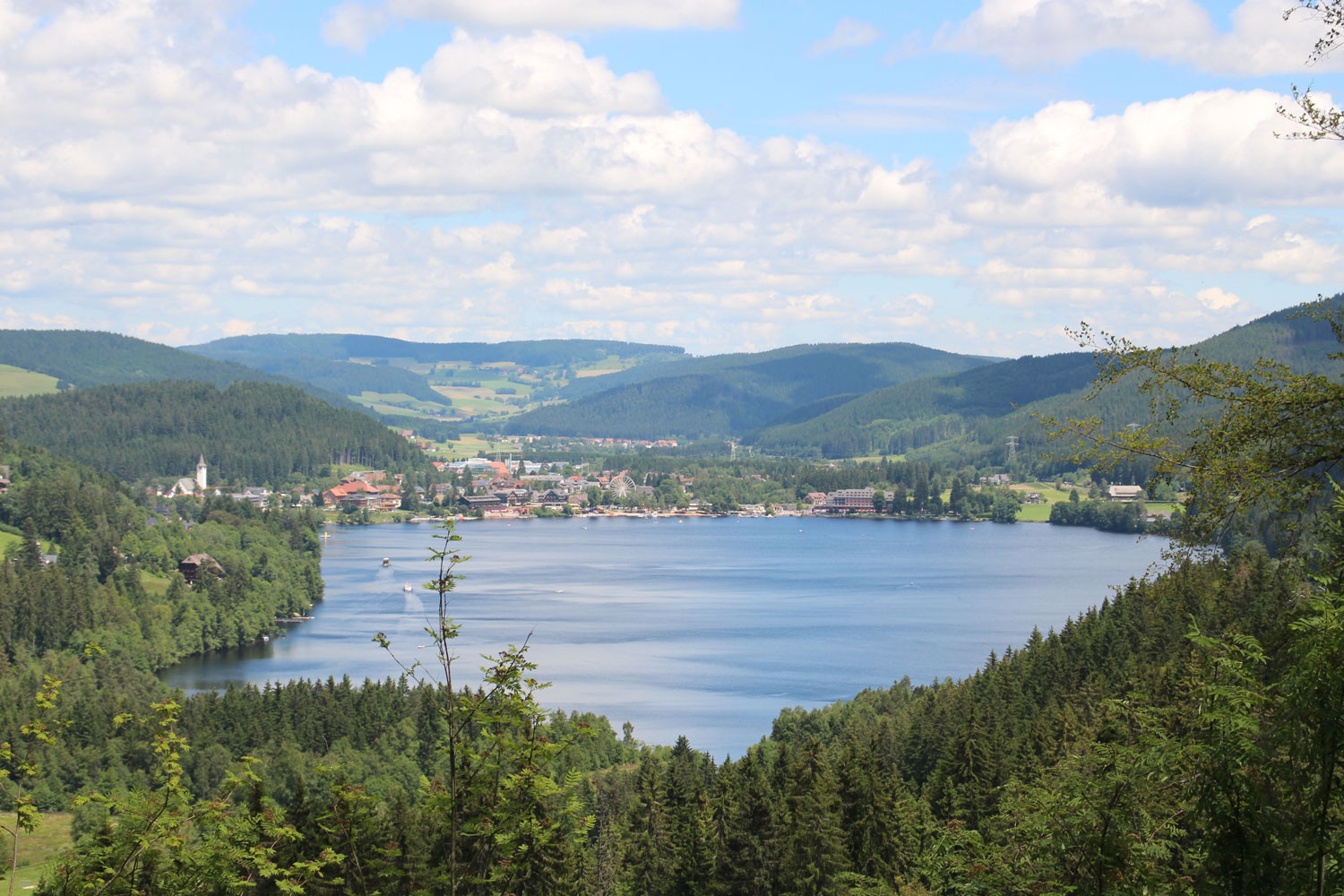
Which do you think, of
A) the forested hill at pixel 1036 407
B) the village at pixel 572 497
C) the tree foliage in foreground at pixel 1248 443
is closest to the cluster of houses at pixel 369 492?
the village at pixel 572 497

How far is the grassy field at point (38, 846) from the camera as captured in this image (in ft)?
74.0

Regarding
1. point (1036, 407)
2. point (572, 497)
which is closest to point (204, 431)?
point (572, 497)

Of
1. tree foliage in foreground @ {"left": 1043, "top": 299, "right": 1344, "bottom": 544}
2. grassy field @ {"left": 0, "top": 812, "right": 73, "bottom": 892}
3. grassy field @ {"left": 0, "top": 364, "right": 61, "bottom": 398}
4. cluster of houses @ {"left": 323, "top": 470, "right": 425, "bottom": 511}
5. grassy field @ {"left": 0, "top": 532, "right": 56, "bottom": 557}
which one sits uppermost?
grassy field @ {"left": 0, "top": 364, "right": 61, "bottom": 398}

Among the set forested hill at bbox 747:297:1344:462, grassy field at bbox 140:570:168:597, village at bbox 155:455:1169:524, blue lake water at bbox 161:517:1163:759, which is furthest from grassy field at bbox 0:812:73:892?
forested hill at bbox 747:297:1344:462

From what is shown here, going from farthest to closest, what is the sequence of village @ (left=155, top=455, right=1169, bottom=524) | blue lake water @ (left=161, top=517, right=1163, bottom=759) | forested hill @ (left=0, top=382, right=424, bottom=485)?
forested hill @ (left=0, top=382, right=424, bottom=485) → village @ (left=155, top=455, right=1169, bottom=524) → blue lake water @ (left=161, top=517, right=1163, bottom=759)

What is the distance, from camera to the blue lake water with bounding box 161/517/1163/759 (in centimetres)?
4444

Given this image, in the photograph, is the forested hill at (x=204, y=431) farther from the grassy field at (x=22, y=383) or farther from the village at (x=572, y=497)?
the grassy field at (x=22, y=383)

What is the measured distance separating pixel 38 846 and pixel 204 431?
123 metres

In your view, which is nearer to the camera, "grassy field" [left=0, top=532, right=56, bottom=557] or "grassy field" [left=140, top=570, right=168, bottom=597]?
"grassy field" [left=140, top=570, right=168, bottom=597]

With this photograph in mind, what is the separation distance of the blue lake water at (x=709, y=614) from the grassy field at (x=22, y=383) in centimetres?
8069

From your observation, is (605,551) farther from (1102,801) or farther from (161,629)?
(1102,801)

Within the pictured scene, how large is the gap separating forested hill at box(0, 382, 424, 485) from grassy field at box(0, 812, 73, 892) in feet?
332

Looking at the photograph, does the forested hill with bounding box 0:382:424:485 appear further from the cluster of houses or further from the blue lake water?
the blue lake water

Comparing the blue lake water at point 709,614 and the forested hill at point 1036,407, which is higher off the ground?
the forested hill at point 1036,407
